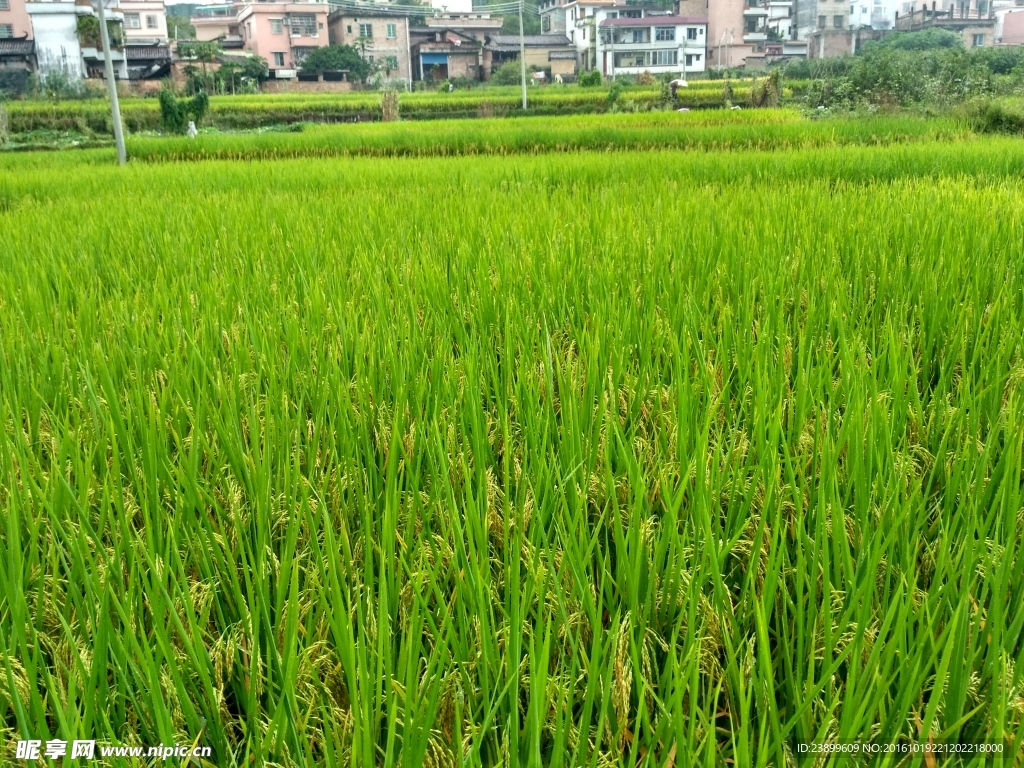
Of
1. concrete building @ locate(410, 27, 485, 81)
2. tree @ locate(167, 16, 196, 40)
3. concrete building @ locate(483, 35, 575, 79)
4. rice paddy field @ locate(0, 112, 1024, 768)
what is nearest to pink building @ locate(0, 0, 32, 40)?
tree @ locate(167, 16, 196, 40)

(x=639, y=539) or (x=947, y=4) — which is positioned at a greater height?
(x=947, y=4)

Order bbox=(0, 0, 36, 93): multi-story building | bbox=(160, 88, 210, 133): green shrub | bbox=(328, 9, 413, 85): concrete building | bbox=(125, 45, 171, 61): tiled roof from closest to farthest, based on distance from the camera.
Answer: bbox=(160, 88, 210, 133): green shrub, bbox=(0, 0, 36, 93): multi-story building, bbox=(125, 45, 171, 61): tiled roof, bbox=(328, 9, 413, 85): concrete building

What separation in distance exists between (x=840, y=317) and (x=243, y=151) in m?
9.19

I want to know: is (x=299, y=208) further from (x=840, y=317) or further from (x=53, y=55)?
(x=53, y=55)

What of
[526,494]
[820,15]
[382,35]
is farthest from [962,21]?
[526,494]

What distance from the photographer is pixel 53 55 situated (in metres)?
23.6

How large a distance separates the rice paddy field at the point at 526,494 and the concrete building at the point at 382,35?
116 ft

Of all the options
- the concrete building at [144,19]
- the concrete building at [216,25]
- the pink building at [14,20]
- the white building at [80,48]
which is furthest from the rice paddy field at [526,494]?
the concrete building at [216,25]

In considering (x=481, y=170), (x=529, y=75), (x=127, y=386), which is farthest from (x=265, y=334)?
(x=529, y=75)

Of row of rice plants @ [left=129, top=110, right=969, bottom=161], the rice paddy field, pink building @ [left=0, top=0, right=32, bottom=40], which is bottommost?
the rice paddy field

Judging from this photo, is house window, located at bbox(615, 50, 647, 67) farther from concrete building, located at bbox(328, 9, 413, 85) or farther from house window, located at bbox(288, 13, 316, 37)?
house window, located at bbox(288, 13, 316, 37)

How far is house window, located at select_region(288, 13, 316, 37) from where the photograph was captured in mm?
33719

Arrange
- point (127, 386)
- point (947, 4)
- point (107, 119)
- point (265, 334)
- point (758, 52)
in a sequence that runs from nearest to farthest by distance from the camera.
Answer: point (127, 386)
point (265, 334)
point (107, 119)
point (758, 52)
point (947, 4)

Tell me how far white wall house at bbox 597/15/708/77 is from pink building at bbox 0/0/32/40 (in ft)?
72.1
